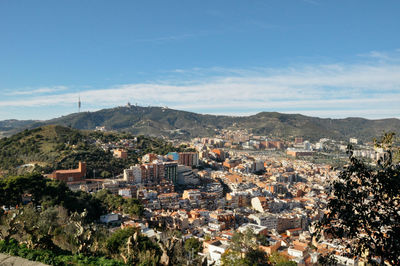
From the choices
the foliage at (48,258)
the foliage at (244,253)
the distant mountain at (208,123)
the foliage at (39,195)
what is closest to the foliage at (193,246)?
the foliage at (244,253)

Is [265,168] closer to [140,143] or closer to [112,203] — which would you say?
[140,143]

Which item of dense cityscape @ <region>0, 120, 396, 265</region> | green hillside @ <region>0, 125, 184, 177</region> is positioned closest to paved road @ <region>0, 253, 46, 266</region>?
dense cityscape @ <region>0, 120, 396, 265</region>

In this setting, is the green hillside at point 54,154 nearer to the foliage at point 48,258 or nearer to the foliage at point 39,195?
the foliage at point 39,195

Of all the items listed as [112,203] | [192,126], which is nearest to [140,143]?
[112,203]

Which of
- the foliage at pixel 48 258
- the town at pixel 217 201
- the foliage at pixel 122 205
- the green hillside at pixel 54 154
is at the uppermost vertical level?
the foliage at pixel 48 258

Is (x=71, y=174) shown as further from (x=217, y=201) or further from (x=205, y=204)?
(x=217, y=201)

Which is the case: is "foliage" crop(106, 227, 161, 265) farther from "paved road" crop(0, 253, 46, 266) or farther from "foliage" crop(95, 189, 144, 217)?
"foliage" crop(95, 189, 144, 217)

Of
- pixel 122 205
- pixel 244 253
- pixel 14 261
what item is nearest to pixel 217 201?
pixel 122 205
